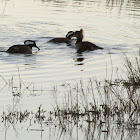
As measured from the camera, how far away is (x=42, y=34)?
17.0 metres

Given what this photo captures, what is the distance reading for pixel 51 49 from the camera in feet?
45.3

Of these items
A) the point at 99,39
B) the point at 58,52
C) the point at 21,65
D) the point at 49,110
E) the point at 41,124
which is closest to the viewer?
the point at 41,124

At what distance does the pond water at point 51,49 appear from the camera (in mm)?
7805

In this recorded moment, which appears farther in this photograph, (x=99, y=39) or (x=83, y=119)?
(x=99, y=39)

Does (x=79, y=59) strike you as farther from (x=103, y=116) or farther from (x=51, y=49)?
(x=103, y=116)

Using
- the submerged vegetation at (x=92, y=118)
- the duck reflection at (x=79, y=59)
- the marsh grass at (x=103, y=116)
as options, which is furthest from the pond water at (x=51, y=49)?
the marsh grass at (x=103, y=116)

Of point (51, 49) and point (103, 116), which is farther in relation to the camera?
point (51, 49)

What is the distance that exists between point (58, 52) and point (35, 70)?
3328mm

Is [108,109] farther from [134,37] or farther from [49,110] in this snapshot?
[134,37]

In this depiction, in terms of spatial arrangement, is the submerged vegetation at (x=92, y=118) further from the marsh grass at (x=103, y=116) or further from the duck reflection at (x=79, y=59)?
the duck reflection at (x=79, y=59)

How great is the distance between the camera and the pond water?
7.80m

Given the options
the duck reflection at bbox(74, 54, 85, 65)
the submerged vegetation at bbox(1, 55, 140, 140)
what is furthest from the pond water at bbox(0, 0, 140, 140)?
the submerged vegetation at bbox(1, 55, 140, 140)

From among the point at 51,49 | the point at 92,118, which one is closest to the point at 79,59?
the point at 51,49

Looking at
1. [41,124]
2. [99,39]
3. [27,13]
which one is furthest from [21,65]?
[27,13]
